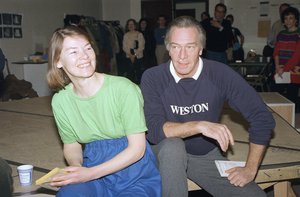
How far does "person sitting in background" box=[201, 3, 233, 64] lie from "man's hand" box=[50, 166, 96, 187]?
165 inches

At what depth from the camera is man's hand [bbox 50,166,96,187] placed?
147cm

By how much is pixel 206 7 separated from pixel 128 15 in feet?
6.39

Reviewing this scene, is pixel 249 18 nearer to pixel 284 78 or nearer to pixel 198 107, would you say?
pixel 284 78

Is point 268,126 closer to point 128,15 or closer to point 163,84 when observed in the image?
point 163,84

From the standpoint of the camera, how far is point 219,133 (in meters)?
A: 1.62

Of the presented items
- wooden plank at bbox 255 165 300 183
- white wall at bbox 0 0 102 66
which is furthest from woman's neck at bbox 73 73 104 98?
white wall at bbox 0 0 102 66

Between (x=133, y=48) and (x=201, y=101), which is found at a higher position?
(x=133, y=48)

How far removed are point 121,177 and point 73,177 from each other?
0.21m

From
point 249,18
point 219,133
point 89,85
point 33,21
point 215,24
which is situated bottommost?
point 219,133

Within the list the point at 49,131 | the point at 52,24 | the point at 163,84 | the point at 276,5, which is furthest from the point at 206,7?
the point at 163,84

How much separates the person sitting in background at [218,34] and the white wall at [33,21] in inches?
117

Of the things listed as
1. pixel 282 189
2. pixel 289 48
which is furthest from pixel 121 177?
pixel 289 48

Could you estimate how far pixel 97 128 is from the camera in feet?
5.39

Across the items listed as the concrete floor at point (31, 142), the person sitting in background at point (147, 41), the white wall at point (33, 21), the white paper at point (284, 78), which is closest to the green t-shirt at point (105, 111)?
the concrete floor at point (31, 142)
